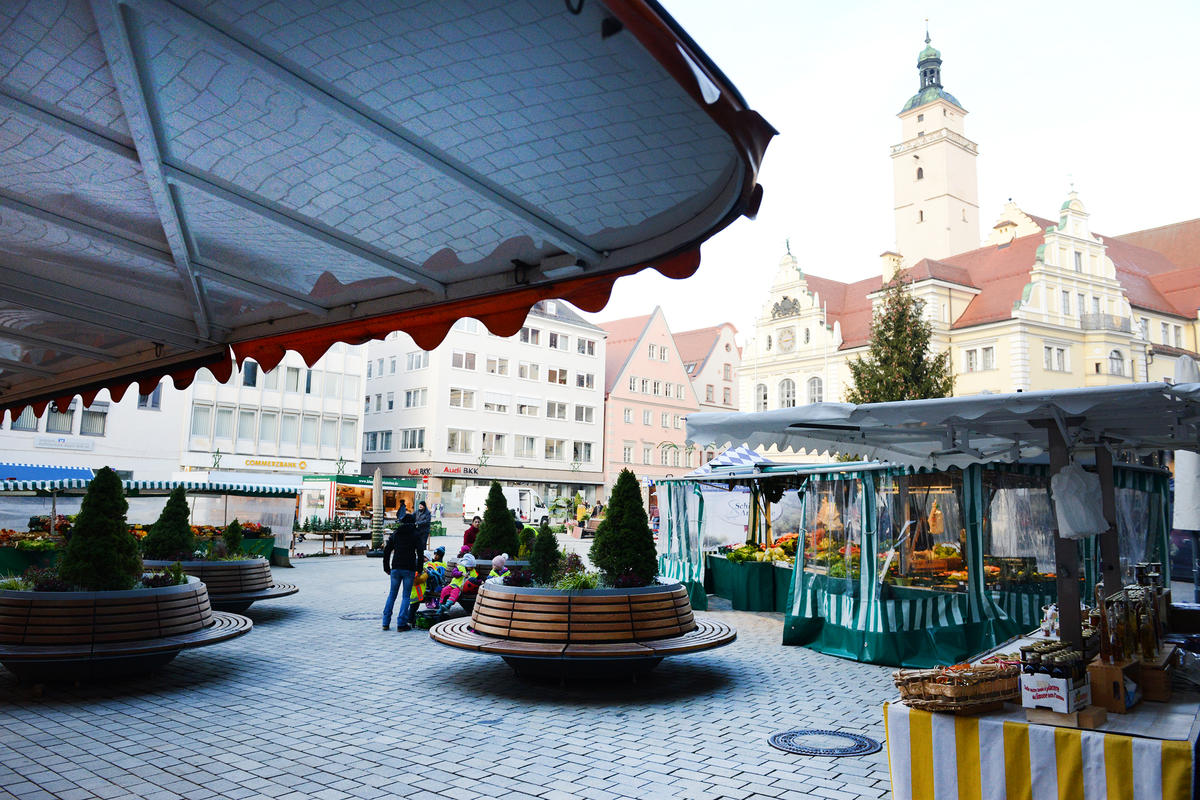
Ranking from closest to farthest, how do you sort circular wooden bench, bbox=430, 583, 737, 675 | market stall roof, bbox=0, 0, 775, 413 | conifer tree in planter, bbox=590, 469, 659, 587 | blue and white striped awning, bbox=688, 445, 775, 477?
market stall roof, bbox=0, 0, 775, 413 < circular wooden bench, bbox=430, 583, 737, 675 < conifer tree in planter, bbox=590, 469, 659, 587 < blue and white striped awning, bbox=688, 445, 775, 477

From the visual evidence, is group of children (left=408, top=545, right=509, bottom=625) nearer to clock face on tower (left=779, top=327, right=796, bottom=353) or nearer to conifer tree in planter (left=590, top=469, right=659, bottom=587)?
conifer tree in planter (left=590, top=469, right=659, bottom=587)

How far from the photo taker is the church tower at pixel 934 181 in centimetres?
5659

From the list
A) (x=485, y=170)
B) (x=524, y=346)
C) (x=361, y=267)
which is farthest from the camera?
(x=524, y=346)

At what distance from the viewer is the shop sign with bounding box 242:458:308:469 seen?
42.5 m

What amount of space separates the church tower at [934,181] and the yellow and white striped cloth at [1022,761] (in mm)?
57376

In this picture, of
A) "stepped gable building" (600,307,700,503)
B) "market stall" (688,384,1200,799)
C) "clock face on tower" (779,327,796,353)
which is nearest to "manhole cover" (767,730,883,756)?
"market stall" (688,384,1200,799)

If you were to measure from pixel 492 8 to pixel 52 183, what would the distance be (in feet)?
6.79

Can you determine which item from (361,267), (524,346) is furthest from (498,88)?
(524,346)

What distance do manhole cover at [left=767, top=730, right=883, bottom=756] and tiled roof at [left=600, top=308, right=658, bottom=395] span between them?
53165mm

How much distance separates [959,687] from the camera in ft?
13.7

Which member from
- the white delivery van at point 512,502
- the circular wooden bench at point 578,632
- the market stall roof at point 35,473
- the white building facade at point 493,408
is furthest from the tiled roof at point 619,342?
Result: the circular wooden bench at point 578,632

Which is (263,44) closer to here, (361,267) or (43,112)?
(43,112)

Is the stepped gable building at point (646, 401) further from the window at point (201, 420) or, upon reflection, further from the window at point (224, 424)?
the window at point (201, 420)

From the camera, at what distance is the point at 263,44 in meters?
2.16
